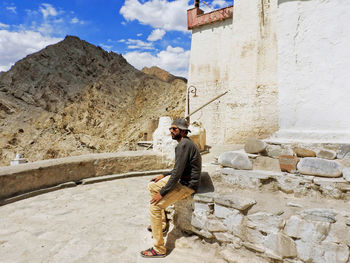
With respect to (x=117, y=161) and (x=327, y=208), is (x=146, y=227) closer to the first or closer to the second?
(x=327, y=208)

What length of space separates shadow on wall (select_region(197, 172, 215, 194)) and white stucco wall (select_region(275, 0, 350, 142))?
41.0 inches

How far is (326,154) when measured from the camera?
8.48ft

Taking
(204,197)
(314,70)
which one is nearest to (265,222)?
(204,197)

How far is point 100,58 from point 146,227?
28.2 m

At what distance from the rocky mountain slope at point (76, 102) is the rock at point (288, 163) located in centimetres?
1614

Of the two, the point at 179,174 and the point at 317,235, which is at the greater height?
the point at 179,174

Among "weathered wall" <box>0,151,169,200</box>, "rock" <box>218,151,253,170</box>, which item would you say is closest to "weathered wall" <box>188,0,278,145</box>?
"weathered wall" <box>0,151,169,200</box>

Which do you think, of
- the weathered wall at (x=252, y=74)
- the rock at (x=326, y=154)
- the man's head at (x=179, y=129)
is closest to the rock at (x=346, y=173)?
the rock at (x=326, y=154)

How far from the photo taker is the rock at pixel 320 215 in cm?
200

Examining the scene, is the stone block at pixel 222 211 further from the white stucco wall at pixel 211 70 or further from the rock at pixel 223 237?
the white stucco wall at pixel 211 70

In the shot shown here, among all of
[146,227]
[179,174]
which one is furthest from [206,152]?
[179,174]

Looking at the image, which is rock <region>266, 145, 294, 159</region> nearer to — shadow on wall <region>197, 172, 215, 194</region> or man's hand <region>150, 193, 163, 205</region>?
shadow on wall <region>197, 172, 215, 194</region>

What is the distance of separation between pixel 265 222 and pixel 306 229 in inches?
13.2

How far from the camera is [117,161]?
587 centimetres
